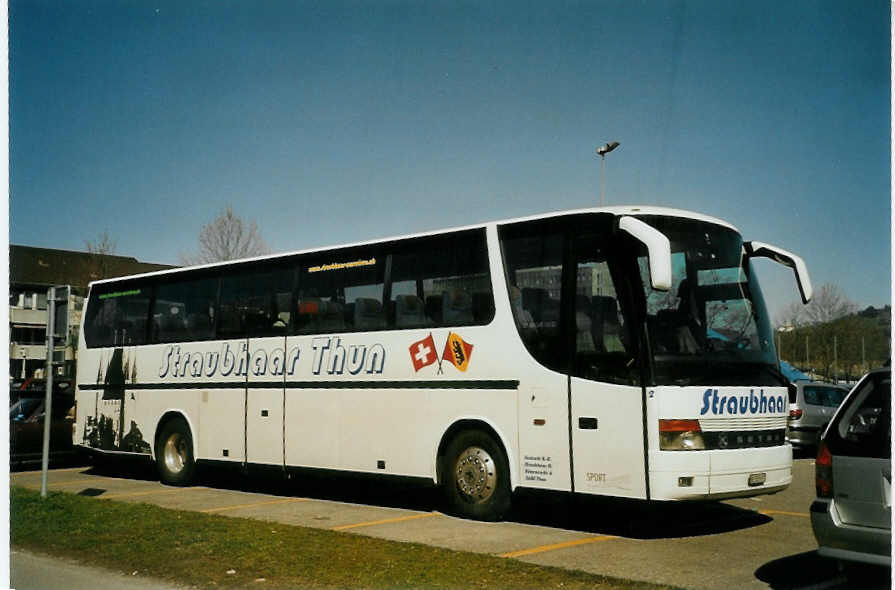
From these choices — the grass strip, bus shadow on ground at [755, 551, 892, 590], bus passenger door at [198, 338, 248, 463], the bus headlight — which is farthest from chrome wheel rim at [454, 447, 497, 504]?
bus passenger door at [198, 338, 248, 463]

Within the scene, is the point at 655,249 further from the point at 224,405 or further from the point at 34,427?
the point at 34,427

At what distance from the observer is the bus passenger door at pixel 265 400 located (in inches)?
520

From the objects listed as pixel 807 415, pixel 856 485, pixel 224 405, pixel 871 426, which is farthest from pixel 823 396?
pixel 856 485

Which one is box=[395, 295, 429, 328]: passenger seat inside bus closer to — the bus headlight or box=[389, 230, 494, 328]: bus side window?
box=[389, 230, 494, 328]: bus side window

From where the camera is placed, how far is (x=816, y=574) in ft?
24.6

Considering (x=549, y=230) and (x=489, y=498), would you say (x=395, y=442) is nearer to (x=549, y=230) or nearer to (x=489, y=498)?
(x=489, y=498)

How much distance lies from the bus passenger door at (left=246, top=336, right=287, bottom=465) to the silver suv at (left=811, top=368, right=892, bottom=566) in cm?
825

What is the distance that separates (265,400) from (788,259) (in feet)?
23.9

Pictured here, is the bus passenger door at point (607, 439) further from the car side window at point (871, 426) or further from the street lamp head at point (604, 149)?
the street lamp head at point (604, 149)

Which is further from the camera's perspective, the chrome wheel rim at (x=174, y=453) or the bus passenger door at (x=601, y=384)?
the chrome wheel rim at (x=174, y=453)

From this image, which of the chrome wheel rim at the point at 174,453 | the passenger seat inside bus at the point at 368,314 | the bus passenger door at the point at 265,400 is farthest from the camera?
the chrome wheel rim at the point at 174,453

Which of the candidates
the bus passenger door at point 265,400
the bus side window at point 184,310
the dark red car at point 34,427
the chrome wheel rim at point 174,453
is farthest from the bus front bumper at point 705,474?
the dark red car at point 34,427

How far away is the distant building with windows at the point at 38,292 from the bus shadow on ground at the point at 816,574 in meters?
8.16

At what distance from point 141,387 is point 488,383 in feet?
24.4
